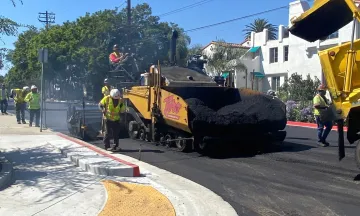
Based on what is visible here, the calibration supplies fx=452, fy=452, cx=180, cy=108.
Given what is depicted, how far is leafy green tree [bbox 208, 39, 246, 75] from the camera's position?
4003 cm

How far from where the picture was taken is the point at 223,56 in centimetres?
4291

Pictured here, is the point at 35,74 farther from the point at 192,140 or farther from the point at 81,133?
the point at 192,140

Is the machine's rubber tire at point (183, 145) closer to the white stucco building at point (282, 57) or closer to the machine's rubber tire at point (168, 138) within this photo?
the machine's rubber tire at point (168, 138)

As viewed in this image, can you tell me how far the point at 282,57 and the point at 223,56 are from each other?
7.39m

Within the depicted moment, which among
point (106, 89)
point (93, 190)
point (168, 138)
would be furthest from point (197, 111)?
point (106, 89)

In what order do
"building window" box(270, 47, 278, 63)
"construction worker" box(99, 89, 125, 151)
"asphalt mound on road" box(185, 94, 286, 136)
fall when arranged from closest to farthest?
1. "asphalt mound on road" box(185, 94, 286, 136)
2. "construction worker" box(99, 89, 125, 151)
3. "building window" box(270, 47, 278, 63)

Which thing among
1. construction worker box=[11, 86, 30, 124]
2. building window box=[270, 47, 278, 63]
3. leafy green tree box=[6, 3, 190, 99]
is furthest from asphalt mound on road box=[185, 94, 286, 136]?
building window box=[270, 47, 278, 63]

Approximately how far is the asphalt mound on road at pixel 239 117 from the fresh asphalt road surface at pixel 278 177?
0.66 meters

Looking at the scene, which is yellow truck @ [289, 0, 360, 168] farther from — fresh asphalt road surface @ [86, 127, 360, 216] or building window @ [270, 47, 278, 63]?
building window @ [270, 47, 278, 63]

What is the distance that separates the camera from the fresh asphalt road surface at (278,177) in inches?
257

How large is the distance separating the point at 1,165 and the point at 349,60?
6.35 meters

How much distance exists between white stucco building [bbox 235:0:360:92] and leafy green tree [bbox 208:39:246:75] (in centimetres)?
121

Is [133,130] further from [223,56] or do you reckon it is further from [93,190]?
[223,56]

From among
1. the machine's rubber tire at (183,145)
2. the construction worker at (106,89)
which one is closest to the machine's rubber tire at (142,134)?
the construction worker at (106,89)
